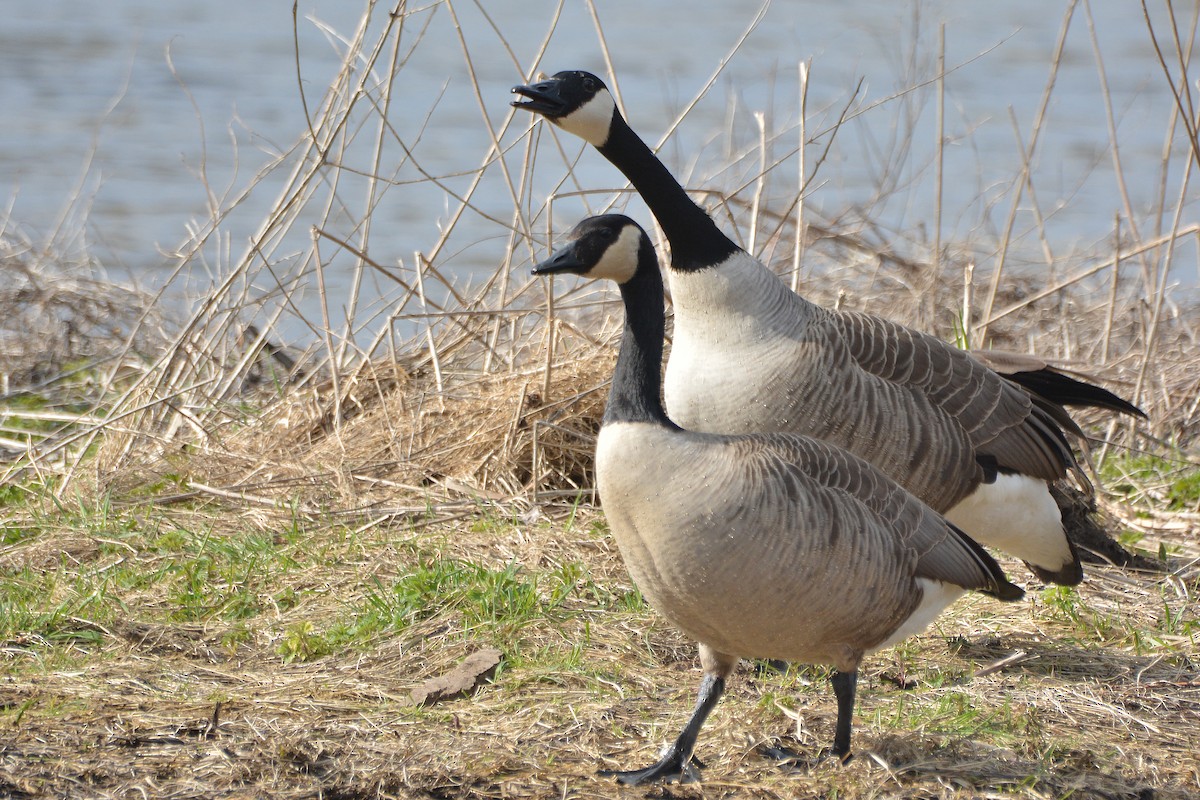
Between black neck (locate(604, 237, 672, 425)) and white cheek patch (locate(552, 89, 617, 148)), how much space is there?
81cm

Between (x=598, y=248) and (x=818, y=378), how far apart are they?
1.16 metres

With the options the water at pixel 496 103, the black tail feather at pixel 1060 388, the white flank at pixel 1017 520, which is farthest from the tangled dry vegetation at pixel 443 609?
the water at pixel 496 103

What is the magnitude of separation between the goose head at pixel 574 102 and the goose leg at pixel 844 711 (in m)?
1.81

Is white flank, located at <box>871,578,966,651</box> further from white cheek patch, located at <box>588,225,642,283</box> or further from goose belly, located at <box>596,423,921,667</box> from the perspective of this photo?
white cheek patch, located at <box>588,225,642,283</box>

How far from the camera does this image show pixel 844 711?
3.46m

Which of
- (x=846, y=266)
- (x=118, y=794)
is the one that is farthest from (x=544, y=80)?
(x=846, y=266)

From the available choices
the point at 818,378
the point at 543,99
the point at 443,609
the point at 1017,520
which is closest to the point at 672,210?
the point at 543,99

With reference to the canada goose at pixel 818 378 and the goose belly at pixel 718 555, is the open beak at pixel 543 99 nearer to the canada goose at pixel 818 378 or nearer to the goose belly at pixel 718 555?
the canada goose at pixel 818 378

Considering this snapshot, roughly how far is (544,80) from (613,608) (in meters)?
1.71

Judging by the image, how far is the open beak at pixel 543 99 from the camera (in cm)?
406

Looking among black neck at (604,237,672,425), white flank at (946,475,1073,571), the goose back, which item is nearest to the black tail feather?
white flank at (946,475,1073,571)

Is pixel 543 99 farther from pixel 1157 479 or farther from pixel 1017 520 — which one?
pixel 1157 479

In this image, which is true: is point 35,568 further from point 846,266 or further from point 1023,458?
point 846,266

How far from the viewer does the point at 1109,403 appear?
4.77 m
